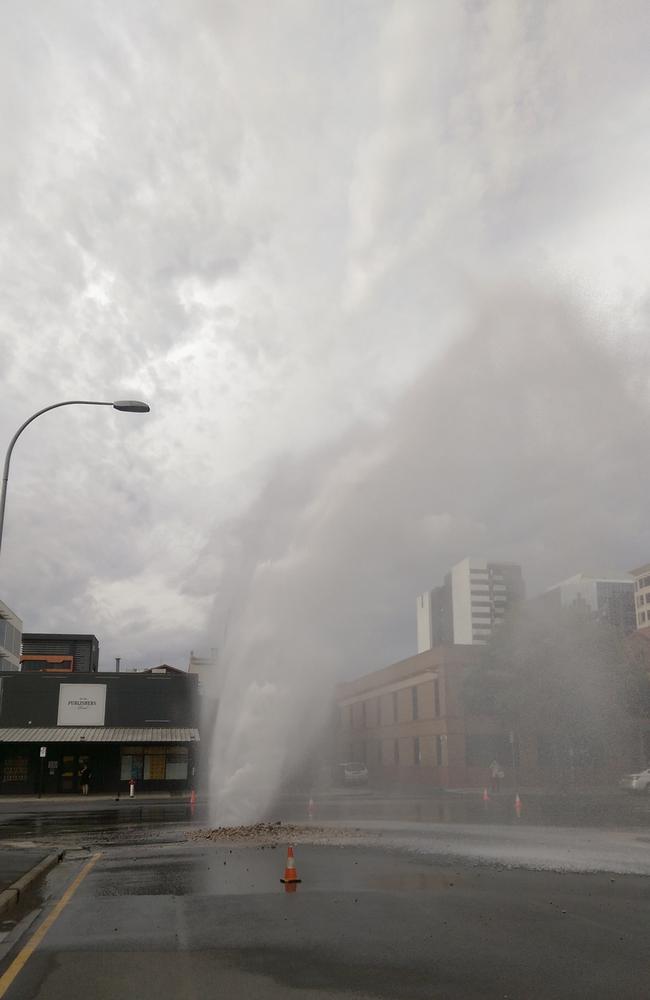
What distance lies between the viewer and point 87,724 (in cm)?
5081

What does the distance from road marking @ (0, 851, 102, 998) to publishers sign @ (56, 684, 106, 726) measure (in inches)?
1467

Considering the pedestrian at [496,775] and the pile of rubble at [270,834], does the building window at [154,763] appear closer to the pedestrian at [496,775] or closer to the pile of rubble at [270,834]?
the pedestrian at [496,775]

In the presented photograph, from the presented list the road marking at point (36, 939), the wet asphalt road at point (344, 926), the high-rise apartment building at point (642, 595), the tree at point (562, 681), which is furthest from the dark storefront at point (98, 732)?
the high-rise apartment building at point (642, 595)

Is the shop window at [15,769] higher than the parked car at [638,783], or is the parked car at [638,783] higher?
the shop window at [15,769]

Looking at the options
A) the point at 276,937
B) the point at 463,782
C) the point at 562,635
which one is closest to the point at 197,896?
the point at 276,937

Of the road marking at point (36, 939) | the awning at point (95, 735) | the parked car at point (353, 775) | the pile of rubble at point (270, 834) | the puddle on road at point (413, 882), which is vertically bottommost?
the parked car at point (353, 775)

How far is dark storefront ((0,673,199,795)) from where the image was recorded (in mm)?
48562

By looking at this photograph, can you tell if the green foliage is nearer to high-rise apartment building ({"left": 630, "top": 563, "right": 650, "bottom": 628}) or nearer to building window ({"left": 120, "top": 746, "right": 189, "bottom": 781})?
building window ({"left": 120, "top": 746, "right": 189, "bottom": 781})

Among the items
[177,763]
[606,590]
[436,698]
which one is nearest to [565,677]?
[436,698]

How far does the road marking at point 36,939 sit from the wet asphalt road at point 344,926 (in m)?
0.08

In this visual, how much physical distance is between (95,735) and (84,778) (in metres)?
2.61

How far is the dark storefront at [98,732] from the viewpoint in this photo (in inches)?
1912

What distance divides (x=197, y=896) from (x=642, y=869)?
336 inches

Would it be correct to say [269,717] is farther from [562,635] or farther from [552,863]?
[562,635]
